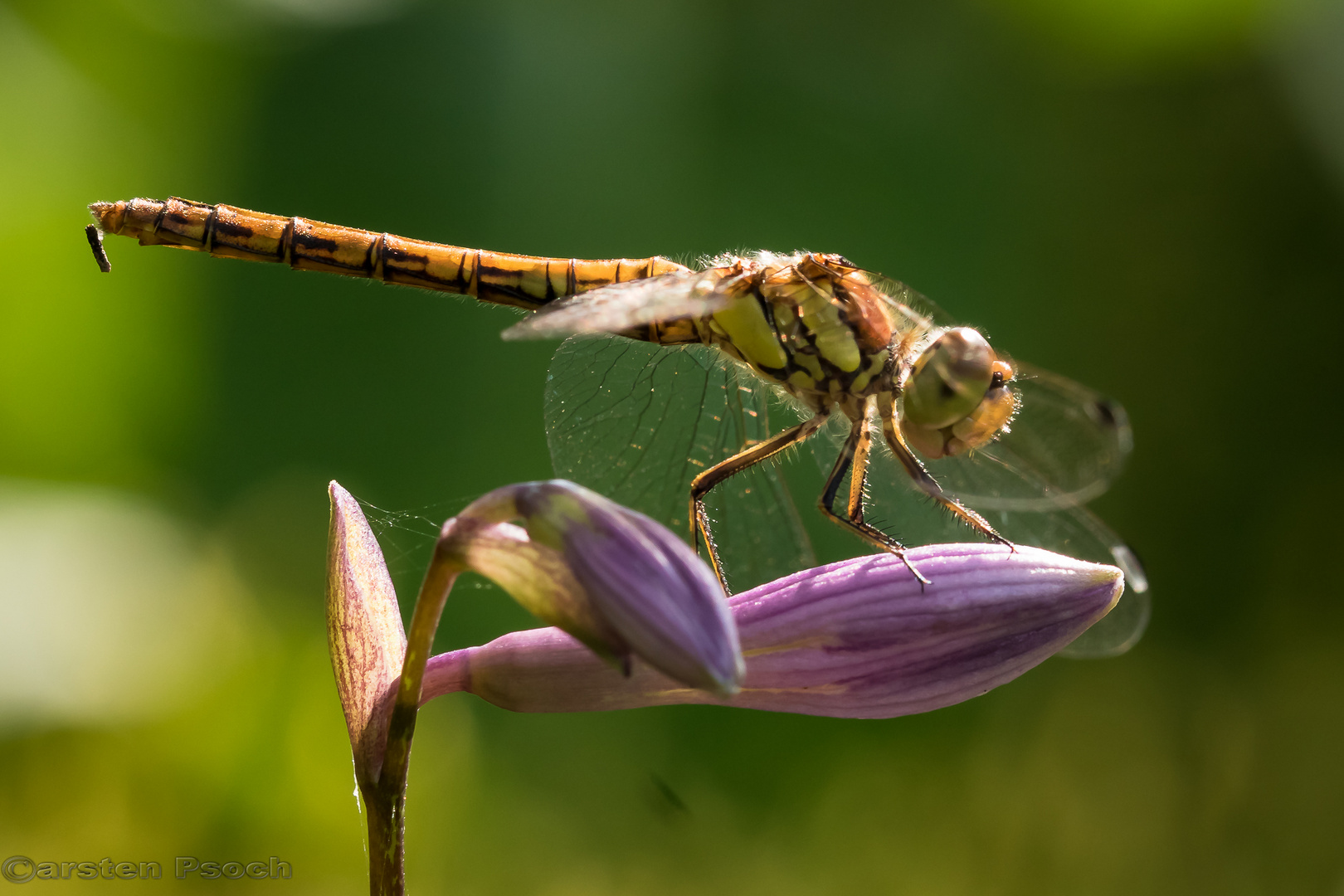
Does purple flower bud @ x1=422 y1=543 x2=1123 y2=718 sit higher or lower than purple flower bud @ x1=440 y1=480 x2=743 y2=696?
lower

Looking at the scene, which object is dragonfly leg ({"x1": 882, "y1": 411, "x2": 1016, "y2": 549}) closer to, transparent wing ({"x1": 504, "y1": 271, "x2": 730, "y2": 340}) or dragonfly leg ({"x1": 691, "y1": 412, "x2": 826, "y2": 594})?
dragonfly leg ({"x1": 691, "y1": 412, "x2": 826, "y2": 594})

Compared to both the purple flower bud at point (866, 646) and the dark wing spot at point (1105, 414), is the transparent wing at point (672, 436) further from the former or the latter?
the purple flower bud at point (866, 646)

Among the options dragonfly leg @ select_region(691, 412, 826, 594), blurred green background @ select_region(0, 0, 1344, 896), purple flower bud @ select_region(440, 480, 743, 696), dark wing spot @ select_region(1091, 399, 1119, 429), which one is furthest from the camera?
blurred green background @ select_region(0, 0, 1344, 896)

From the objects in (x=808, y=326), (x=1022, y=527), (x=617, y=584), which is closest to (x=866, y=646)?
(x=617, y=584)

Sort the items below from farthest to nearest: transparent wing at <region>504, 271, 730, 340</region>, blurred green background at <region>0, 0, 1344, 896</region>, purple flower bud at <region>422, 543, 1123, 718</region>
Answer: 1. blurred green background at <region>0, 0, 1344, 896</region>
2. transparent wing at <region>504, 271, 730, 340</region>
3. purple flower bud at <region>422, 543, 1123, 718</region>

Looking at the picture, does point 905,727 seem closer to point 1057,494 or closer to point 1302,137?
point 1057,494

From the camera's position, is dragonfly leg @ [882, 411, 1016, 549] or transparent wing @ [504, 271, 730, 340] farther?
dragonfly leg @ [882, 411, 1016, 549]

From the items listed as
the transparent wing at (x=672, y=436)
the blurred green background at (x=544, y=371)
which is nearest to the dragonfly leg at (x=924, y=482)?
the transparent wing at (x=672, y=436)

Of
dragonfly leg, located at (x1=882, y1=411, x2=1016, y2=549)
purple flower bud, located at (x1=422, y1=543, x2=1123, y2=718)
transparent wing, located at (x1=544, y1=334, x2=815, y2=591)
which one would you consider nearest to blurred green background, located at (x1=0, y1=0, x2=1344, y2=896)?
transparent wing, located at (x1=544, y1=334, x2=815, y2=591)
